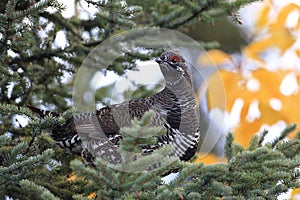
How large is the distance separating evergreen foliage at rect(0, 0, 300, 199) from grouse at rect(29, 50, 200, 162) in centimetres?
15

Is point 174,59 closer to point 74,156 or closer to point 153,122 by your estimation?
point 153,122

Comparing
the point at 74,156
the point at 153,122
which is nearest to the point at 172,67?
the point at 153,122

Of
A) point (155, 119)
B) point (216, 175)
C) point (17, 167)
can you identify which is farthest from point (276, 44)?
point (17, 167)

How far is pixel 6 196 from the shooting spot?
3250 millimetres

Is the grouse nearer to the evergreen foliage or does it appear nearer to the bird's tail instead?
the bird's tail

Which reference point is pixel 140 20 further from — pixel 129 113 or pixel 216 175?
pixel 216 175

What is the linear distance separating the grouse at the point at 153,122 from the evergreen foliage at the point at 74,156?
152 millimetres

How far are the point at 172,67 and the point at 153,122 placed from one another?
53 cm

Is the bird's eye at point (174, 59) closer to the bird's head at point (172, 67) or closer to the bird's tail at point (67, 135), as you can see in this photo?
the bird's head at point (172, 67)

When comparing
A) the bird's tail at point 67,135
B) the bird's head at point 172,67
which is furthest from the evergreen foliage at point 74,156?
the bird's head at point 172,67

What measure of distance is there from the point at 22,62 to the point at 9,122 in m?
0.43

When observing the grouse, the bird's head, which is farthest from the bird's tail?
the bird's head

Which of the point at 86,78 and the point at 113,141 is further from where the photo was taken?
the point at 86,78

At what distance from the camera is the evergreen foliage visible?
91.0 inches
